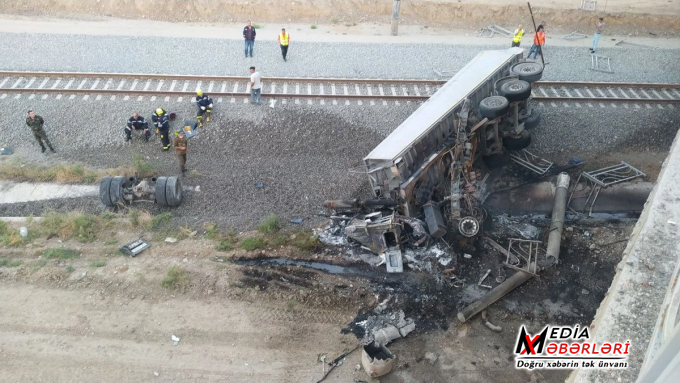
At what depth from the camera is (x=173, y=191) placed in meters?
13.3

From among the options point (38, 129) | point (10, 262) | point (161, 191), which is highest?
point (38, 129)

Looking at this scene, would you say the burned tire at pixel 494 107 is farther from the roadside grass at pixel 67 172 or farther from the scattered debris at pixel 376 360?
the roadside grass at pixel 67 172

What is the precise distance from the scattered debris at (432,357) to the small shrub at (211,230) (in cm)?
545

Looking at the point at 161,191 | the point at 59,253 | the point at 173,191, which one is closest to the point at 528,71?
the point at 173,191

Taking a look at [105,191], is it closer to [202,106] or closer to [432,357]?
[202,106]

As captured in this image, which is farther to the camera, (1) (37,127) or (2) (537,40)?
(2) (537,40)

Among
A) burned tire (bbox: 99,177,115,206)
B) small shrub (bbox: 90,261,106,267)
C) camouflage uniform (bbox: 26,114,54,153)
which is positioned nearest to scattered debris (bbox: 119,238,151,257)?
small shrub (bbox: 90,261,106,267)

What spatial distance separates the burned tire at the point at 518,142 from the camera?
1431 cm

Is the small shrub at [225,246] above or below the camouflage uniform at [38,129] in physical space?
below

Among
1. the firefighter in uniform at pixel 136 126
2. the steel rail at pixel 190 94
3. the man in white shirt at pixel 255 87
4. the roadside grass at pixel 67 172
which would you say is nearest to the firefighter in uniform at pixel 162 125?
the firefighter in uniform at pixel 136 126

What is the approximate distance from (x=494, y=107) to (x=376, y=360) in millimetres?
6742

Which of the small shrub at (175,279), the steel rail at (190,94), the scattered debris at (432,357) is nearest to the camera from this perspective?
the scattered debris at (432,357)

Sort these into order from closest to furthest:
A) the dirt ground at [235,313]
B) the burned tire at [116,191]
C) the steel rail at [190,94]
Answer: the dirt ground at [235,313] → the burned tire at [116,191] → the steel rail at [190,94]

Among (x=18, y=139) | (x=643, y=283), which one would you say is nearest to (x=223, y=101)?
(x=18, y=139)
